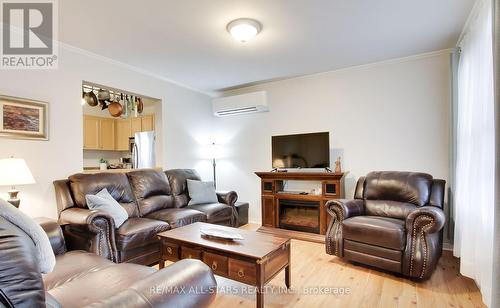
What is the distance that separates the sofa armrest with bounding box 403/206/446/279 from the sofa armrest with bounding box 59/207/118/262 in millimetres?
2642

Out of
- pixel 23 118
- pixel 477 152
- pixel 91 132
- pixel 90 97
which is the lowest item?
pixel 477 152

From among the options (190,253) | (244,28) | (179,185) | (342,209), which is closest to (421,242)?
(342,209)

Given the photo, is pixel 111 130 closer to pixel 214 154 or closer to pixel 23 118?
pixel 214 154

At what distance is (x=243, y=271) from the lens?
1862 millimetres

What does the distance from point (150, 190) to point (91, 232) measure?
1198 mm

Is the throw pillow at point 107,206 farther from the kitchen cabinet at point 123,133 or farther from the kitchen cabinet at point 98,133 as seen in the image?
the kitchen cabinet at point 123,133

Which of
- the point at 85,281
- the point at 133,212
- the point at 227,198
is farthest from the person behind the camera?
the point at 227,198

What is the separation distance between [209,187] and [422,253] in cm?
272

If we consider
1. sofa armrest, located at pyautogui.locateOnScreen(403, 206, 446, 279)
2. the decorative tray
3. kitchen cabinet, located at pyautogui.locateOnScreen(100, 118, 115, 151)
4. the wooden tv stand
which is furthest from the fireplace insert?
kitchen cabinet, located at pyautogui.locateOnScreen(100, 118, 115, 151)

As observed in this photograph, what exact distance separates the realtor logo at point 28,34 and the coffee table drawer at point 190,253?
233 centimetres

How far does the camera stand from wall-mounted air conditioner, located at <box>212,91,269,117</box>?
4305mm

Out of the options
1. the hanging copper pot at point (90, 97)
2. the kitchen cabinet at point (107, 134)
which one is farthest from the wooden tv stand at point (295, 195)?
the kitchen cabinet at point (107, 134)

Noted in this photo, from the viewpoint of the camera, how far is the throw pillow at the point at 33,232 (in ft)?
2.77

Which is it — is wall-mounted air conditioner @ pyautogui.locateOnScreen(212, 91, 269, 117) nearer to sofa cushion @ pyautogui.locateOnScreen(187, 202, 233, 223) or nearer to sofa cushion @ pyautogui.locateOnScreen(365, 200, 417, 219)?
sofa cushion @ pyautogui.locateOnScreen(187, 202, 233, 223)
